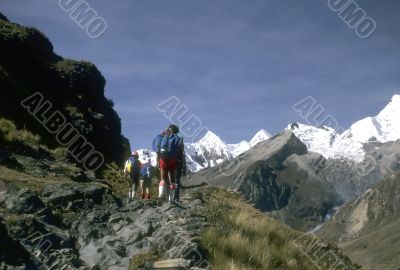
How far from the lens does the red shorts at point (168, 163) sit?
662 inches

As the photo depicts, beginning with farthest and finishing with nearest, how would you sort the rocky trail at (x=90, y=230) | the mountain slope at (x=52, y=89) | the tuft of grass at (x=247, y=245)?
1. the mountain slope at (x=52, y=89)
2. the tuft of grass at (x=247, y=245)
3. the rocky trail at (x=90, y=230)

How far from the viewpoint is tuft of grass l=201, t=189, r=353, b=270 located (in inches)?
400

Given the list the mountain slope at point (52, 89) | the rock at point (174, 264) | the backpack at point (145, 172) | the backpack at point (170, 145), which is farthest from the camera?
the mountain slope at point (52, 89)

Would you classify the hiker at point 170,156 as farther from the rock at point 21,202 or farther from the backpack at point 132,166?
the backpack at point 132,166

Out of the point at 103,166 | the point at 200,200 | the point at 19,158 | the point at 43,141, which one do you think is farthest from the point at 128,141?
the point at 200,200

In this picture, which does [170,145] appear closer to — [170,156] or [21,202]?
[170,156]

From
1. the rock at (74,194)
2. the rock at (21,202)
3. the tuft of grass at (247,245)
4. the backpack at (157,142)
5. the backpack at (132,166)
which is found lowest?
the rock at (21,202)

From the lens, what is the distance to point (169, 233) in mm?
11133

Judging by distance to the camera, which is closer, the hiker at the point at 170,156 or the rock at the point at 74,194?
the rock at the point at 74,194

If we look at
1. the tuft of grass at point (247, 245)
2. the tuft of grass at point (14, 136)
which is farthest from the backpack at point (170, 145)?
the tuft of grass at point (14, 136)

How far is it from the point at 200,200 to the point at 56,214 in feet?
16.2

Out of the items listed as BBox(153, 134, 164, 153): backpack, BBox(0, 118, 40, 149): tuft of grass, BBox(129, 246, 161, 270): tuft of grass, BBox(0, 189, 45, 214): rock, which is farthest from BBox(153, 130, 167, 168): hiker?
BBox(0, 118, 40, 149): tuft of grass

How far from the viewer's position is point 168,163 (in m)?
16.9

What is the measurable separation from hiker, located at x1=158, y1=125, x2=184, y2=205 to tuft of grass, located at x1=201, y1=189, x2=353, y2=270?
3674mm
